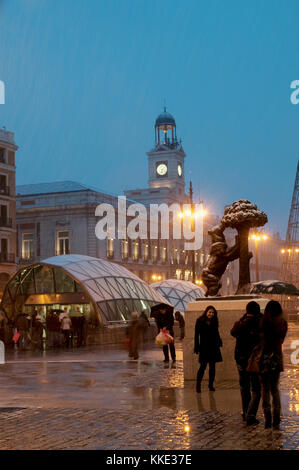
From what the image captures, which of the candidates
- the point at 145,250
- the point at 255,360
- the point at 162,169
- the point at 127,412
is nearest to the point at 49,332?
the point at 127,412

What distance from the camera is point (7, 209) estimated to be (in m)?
64.8

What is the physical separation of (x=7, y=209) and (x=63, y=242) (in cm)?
1799

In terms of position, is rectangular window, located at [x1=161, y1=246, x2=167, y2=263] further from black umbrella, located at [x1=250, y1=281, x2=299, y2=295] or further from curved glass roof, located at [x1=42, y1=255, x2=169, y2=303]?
black umbrella, located at [x1=250, y1=281, x2=299, y2=295]

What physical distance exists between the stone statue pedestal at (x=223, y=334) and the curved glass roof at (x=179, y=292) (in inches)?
1522

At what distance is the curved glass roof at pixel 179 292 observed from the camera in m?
54.5

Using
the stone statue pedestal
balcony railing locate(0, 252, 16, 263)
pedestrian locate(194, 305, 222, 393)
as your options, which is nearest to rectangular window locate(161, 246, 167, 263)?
balcony railing locate(0, 252, 16, 263)

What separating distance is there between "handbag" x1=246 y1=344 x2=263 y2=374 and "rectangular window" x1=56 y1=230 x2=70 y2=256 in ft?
239

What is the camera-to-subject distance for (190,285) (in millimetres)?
57750

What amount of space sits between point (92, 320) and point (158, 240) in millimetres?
62518

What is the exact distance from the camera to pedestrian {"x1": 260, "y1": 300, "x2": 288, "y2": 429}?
9.29 meters

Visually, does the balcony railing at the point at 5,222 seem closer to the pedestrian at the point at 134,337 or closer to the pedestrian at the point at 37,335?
the pedestrian at the point at 37,335

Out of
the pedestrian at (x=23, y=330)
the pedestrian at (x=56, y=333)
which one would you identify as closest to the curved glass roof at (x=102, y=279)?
the pedestrian at (x=56, y=333)

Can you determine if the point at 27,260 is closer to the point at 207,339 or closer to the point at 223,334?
the point at 223,334
